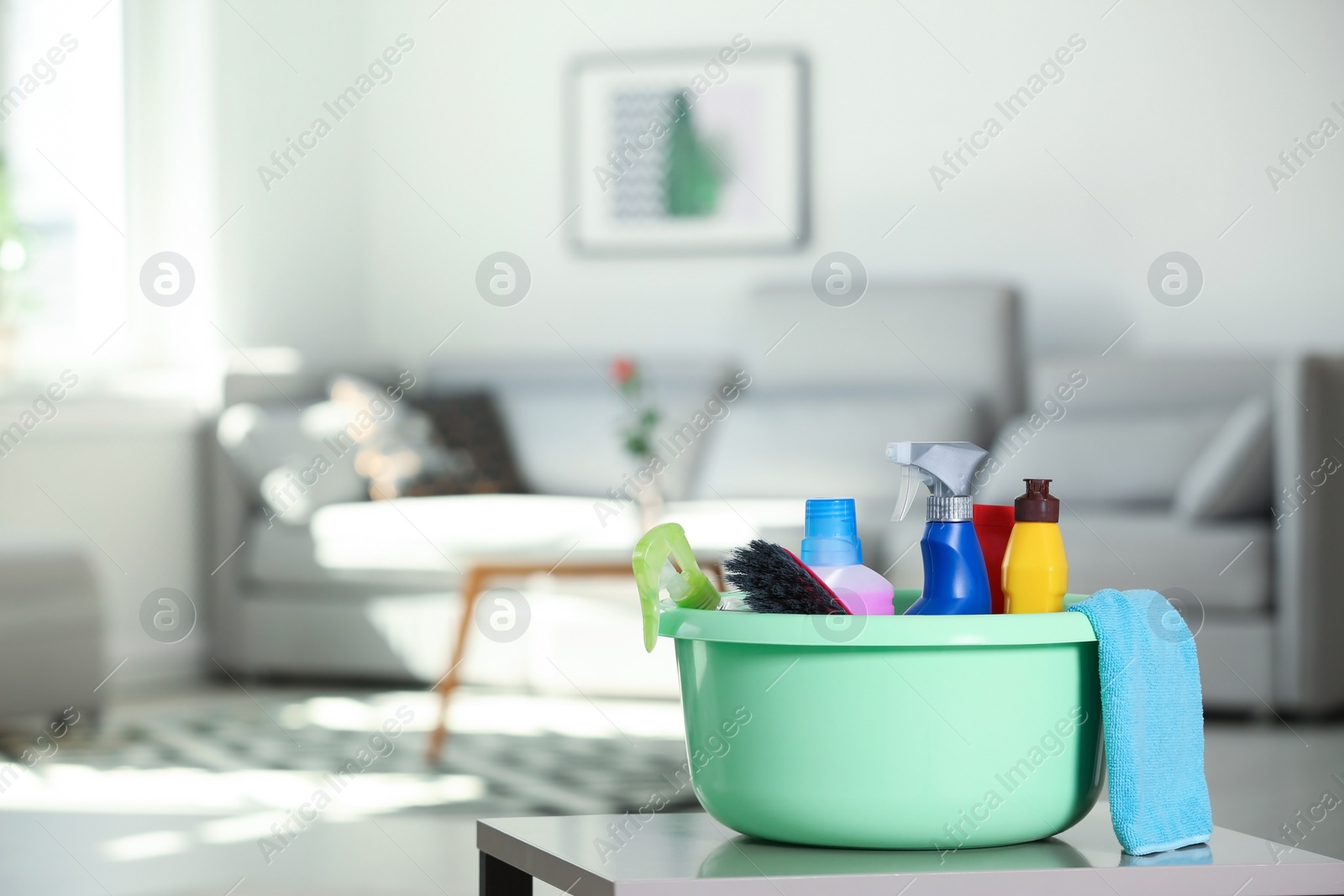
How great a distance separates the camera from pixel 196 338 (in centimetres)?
320

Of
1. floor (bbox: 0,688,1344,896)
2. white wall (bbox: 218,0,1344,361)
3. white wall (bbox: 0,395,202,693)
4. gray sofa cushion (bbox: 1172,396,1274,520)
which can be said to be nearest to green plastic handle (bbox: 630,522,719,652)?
floor (bbox: 0,688,1344,896)

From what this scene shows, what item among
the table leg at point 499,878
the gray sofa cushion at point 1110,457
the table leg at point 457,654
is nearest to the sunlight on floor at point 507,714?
the table leg at point 457,654

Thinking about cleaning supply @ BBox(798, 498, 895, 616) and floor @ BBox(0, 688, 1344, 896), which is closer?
cleaning supply @ BBox(798, 498, 895, 616)

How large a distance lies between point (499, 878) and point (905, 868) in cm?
19

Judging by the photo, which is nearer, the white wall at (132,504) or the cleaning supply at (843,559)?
the cleaning supply at (843,559)

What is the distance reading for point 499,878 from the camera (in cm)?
65

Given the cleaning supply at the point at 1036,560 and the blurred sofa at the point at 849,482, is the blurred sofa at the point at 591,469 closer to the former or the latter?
the blurred sofa at the point at 849,482

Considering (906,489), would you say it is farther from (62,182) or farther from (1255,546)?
(62,182)

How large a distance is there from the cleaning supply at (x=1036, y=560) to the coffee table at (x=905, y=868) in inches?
4.1

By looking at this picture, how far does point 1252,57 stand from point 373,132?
83.2 inches

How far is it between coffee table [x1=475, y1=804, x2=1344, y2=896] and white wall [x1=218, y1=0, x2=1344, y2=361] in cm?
264

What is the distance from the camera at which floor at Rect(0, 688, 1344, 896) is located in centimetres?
156

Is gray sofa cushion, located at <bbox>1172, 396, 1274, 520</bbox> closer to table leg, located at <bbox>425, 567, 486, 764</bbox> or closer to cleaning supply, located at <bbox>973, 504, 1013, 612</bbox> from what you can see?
table leg, located at <bbox>425, 567, 486, 764</bbox>

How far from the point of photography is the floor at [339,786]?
1558 millimetres
